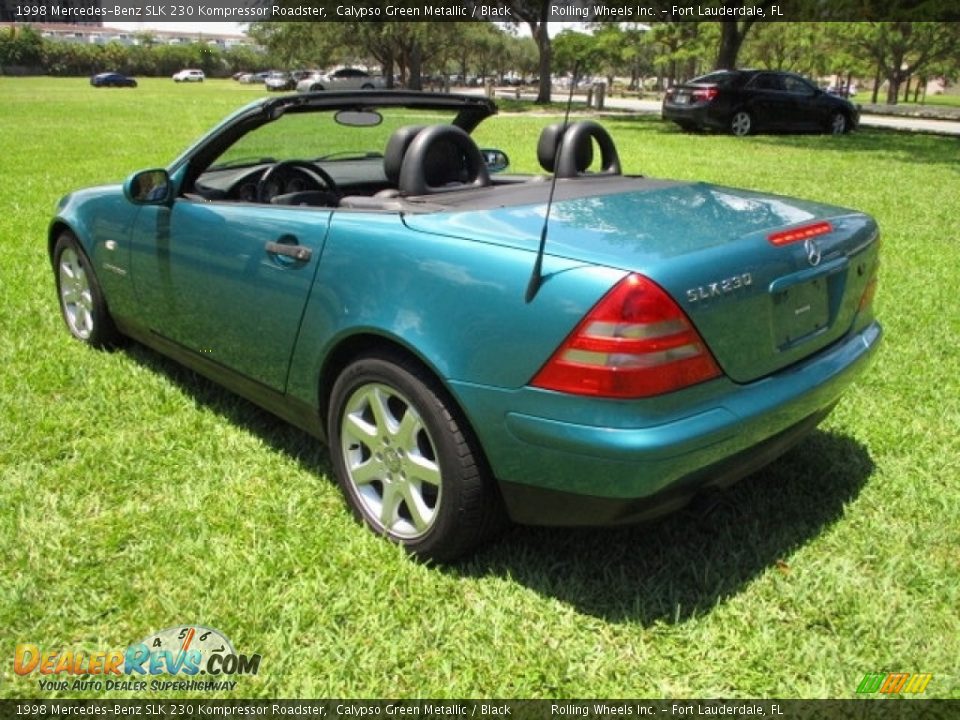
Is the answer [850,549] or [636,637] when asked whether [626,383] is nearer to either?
[636,637]

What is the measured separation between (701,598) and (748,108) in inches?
689

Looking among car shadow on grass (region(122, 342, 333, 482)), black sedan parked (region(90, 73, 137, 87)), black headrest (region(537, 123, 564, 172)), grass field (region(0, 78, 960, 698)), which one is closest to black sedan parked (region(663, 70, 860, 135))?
grass field (region(0, 78, 960, 698))

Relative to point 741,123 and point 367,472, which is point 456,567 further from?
point 741,123

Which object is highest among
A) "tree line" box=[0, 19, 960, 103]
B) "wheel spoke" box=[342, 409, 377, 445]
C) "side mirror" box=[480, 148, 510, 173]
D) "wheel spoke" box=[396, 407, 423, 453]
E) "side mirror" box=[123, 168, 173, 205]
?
"tree line" box=[0, 19, 960, 103]

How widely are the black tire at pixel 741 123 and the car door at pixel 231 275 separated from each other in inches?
658

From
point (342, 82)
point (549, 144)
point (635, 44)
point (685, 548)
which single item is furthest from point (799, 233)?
point (635, 44)

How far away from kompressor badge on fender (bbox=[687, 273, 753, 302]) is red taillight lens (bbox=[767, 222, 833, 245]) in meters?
0.21

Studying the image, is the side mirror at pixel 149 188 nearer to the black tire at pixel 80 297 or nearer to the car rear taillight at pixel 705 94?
the black tire at pixel 80 297

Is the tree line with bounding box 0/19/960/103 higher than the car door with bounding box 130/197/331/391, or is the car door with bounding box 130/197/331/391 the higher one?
the tree line with bounding box 0/19/960/103

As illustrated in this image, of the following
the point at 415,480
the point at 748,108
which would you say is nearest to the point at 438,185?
the point at 415,480

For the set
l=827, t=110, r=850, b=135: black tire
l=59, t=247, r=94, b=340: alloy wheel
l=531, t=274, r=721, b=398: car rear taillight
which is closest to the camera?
l=531, t=274, r=721, b=398: car rear taillight

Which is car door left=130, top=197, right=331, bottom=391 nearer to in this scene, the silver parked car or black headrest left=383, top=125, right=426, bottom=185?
black headrest left=383, top=125, right=426, bottom=185

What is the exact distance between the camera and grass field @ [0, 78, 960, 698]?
7.15 ft

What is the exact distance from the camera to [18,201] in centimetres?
877
